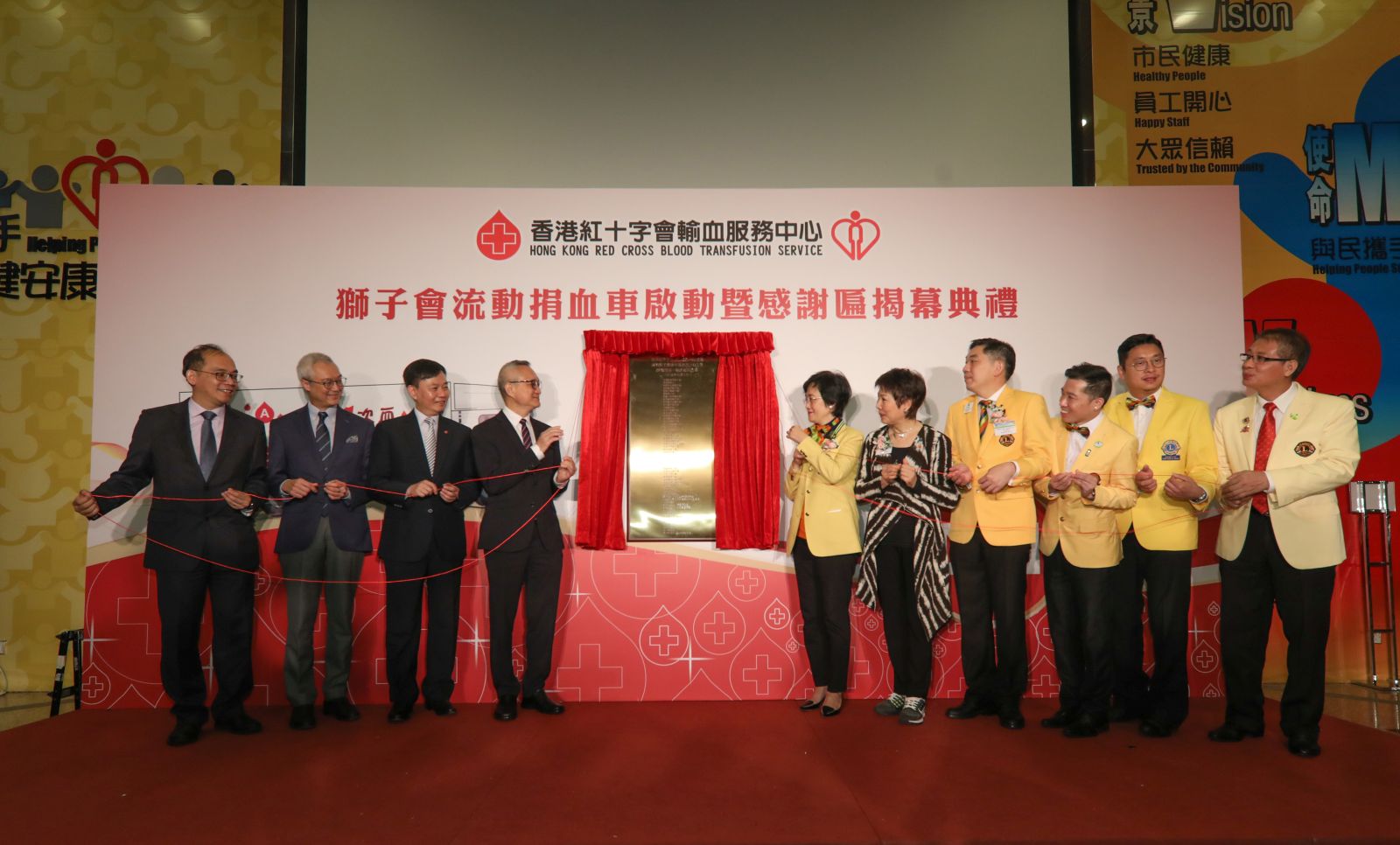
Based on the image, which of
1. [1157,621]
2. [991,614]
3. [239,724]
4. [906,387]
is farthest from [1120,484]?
[239,724]

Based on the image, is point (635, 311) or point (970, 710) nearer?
point (970, 710)

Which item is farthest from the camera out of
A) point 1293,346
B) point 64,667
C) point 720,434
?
point 720,434

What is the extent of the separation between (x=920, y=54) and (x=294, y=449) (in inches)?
172

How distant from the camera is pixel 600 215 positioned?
4.45 metres

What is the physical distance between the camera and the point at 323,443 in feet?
13.1

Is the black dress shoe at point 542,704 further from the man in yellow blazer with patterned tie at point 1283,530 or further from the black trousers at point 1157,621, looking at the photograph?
the man in yellow blazer with patterned tie at point 1283,530

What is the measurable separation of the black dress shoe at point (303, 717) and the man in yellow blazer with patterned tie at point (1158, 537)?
12.3 feet

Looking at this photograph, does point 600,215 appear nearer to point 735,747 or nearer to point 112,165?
point 735,747

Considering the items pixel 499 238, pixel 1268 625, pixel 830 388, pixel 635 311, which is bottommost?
pixel 1268 625

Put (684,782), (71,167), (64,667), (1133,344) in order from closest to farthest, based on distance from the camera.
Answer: (684,782), (1133,344), (64,667), (71,167)

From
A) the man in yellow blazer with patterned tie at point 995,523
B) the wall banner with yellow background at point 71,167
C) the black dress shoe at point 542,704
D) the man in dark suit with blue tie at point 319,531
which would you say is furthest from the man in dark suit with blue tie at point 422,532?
the man in yellow blazer with patterned tie at point 995,523

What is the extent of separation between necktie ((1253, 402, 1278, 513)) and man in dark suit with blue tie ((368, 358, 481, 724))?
3.60 metres

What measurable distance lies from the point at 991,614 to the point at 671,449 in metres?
1.83

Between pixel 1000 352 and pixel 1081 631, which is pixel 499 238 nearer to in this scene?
pixel 1000 352
